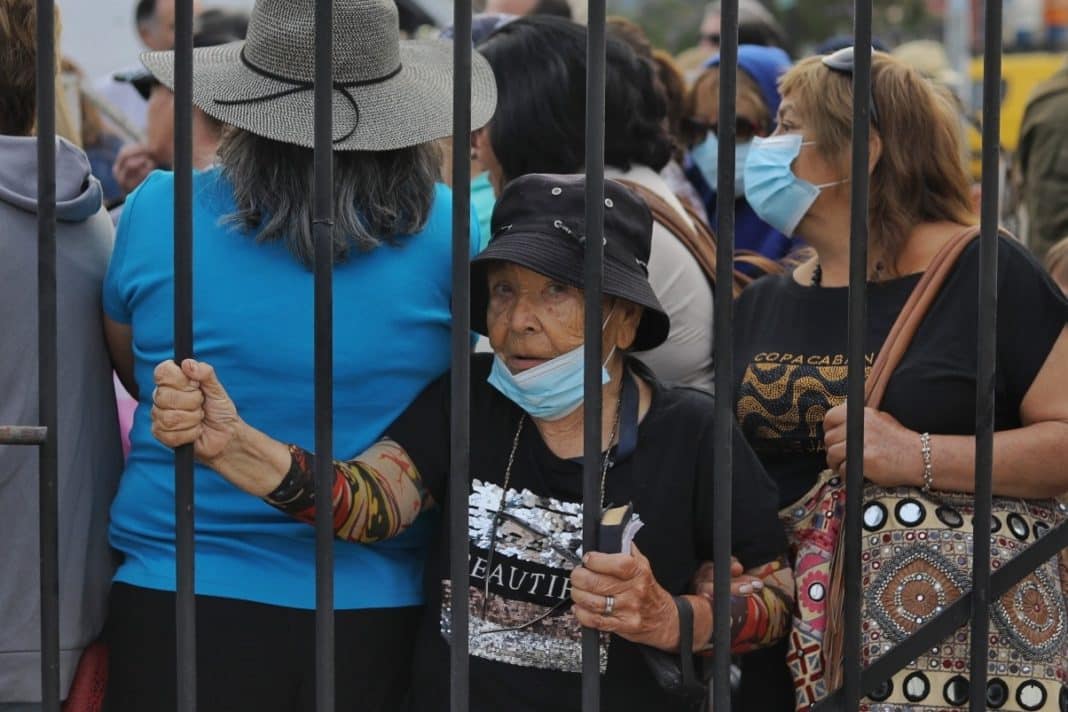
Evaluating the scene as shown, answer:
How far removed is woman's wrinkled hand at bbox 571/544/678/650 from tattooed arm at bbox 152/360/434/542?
1.24ft

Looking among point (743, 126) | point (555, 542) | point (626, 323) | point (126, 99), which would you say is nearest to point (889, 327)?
point (626, 323)

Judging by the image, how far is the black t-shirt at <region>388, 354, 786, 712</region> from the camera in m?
2.35

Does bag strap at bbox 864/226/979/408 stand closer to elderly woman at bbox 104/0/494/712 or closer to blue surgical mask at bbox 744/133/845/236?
blue surgical mask at bbox 744/133/845/236

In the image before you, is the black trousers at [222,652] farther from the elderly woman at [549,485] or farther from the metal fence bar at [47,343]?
the metal fence bar at [47,343]

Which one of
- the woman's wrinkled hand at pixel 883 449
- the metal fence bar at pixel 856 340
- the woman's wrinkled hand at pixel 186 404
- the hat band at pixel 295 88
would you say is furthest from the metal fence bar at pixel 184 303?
the woman's wrinkled hand at pixel 883 449

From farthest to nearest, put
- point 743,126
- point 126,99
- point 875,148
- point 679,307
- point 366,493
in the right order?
point 126,99, point 743,126, point 679,307, point 875,148, point 366,493

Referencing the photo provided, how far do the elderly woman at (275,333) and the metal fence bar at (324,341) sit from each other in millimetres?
335

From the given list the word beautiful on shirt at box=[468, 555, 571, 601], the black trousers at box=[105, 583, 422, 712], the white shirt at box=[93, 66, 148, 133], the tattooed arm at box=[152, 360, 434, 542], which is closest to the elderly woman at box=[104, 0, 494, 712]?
the black trousers at box=[105, 583, 422, 712]

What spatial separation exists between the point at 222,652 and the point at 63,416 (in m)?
0.45

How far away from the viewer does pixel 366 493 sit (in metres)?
2.33

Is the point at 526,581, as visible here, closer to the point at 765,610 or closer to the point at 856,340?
the point at 765,610

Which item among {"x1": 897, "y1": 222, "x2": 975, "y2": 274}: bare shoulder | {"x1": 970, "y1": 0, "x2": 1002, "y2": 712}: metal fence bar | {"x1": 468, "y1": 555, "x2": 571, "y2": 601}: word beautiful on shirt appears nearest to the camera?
{"x1": 970, "y1": 0, "x2": 1002, "y2": 712}: metal fence bar

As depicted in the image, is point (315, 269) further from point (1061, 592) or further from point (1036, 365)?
point (1061, 592)

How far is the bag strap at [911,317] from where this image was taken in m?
2.48
